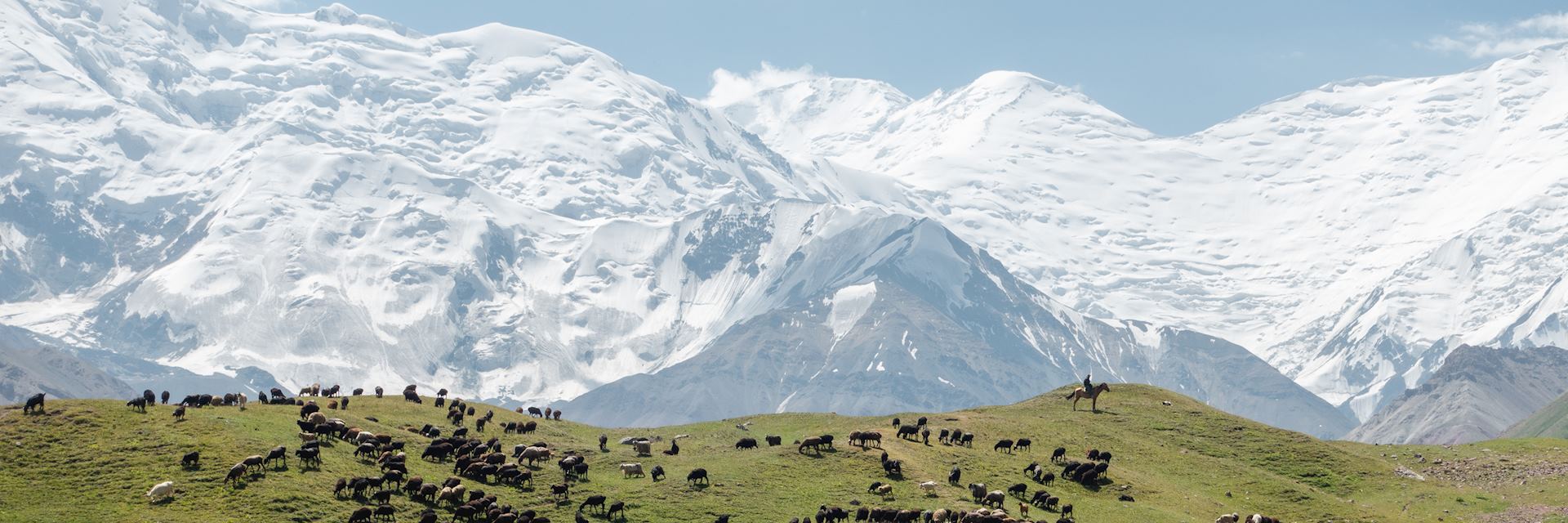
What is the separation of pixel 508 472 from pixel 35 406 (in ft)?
84.4

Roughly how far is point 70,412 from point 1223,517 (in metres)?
59.4

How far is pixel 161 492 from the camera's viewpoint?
241ft

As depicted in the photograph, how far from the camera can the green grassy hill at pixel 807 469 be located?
75.2m

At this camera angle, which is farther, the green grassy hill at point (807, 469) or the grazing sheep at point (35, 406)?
the grazing sheep at point (35, 406)

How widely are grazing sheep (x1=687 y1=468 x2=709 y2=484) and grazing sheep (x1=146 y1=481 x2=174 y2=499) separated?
2618cm

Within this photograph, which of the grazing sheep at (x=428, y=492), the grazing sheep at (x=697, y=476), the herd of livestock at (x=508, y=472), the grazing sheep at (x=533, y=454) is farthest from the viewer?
the grazing sheep at (x=533, y=454)

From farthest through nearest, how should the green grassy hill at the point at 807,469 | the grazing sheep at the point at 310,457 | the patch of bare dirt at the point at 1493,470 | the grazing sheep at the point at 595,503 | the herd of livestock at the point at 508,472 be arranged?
the patch of bare dirt at the point at 1493,470 → the grazing sheep at the point at 310,457 → the grazing sheep at the point at 595,503 → the herd of livestock at the point at 508,472 → the green grassy hill at the point at 807,469

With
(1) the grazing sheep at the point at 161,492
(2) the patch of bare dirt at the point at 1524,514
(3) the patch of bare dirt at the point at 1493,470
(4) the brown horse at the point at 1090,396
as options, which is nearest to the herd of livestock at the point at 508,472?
(1) the grazing sheep at the point at 161,492

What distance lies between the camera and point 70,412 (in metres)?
84.2

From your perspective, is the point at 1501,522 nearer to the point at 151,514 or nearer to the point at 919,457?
the point at 919,457

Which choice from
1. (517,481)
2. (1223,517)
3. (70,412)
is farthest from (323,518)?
(1223,517)

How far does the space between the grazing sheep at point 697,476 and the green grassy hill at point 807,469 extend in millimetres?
705

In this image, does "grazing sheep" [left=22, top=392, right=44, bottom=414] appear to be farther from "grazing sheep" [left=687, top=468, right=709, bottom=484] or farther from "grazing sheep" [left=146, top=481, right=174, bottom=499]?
"grazing sheep" [left=687, top=468, right=709, bottom=484]

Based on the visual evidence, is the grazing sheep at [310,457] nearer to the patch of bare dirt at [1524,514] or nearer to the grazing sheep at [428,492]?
the grazing sheep at [428,492]
